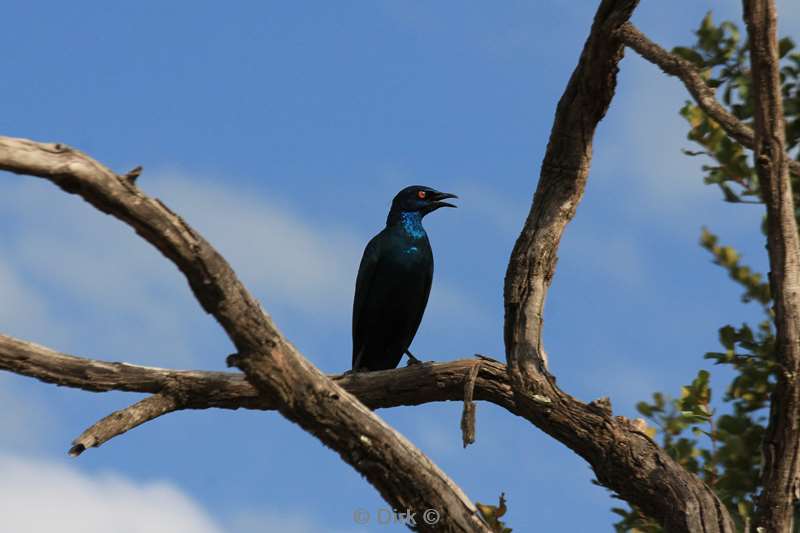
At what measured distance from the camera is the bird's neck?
9.17 meters

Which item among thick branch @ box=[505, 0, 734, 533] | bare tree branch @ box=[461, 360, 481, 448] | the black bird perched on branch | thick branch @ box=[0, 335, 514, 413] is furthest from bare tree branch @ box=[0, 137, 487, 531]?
the black bird perched on branch

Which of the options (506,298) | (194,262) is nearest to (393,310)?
(506,298)

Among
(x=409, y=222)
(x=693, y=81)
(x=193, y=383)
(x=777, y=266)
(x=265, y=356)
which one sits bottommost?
(x=265, y=356)

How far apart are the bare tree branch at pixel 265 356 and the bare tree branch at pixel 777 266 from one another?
159 cm

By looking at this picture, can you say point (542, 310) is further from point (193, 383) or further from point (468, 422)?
point (193, 383)

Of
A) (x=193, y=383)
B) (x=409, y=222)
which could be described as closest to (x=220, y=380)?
(x=193, y=383)

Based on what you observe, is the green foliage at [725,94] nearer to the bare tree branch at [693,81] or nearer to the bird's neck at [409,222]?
the bare tree branch at [693,81]

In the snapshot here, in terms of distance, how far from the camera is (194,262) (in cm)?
443

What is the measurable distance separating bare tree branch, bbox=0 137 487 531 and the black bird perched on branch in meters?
3.76

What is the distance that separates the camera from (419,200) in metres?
9.35

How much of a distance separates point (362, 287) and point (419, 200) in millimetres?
1000

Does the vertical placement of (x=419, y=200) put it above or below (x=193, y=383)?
above

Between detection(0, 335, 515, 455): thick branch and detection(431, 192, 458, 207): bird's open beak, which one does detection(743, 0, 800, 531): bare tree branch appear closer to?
detection(0, 335, 515, 455): thick branch

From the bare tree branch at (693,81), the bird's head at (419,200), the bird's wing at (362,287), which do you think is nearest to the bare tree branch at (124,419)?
the bird's wing at (362,287)
